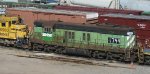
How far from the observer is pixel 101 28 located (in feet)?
93.9

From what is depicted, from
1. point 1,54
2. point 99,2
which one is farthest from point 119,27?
point 99,2

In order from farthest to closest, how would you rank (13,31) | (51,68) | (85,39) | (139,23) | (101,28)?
Answer: (13,31)
(139,23)
(85,39)
(101,28)
(51,68)

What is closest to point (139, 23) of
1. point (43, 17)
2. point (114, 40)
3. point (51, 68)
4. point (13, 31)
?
point (114, 40)

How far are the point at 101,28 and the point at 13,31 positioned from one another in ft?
29.4

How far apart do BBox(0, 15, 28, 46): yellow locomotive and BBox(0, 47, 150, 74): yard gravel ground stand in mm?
4204

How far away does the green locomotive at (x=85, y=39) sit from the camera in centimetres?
2795

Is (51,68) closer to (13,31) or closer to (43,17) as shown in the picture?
(13,31)

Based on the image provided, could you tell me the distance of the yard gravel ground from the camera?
969 inches

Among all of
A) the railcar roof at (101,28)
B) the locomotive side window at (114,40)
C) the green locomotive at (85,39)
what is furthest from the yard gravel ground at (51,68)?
the railcar roof at (101,28)

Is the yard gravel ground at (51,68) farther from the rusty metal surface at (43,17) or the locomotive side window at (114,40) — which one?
the rusty metal surface at (43,17)

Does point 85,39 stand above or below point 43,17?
below

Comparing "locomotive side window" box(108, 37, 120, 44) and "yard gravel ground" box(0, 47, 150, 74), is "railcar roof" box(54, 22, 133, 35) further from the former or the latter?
"yard gravel ground" box(0, 47, 150, 74)

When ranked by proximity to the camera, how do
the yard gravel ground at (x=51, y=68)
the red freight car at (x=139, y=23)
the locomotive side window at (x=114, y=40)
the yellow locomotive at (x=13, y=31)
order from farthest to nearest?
the yellow locomotive at (x=13, y=31), the red freight car at (x=139, y=23), the locomotive side window at (x=114, y=40), the yard gravel ground at (x=51, y=68)

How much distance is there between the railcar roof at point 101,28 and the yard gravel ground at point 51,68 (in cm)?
312
